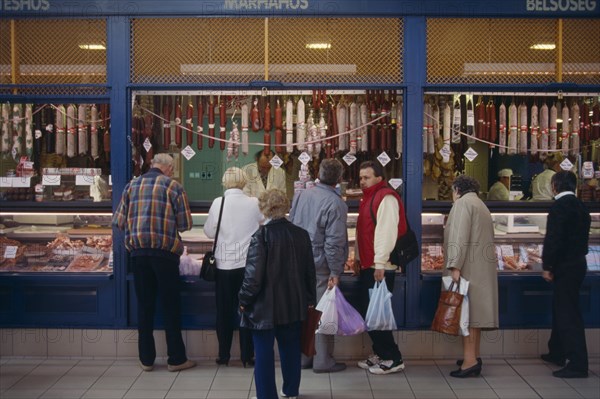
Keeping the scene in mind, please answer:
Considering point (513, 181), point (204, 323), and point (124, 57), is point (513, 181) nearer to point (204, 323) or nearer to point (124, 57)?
point (204, 323)

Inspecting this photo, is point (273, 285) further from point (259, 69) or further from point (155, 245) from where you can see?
point (259, 69)

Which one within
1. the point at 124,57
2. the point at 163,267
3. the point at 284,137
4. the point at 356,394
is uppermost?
the point at 124,57

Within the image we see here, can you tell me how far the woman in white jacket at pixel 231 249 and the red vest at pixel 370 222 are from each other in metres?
0.99

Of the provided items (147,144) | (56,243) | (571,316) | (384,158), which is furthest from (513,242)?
(56,243)

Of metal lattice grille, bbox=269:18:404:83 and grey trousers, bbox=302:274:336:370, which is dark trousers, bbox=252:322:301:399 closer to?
grey trousers, bbox=302:274:336:370

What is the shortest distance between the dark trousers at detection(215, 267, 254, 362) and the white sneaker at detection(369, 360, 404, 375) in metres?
1.20

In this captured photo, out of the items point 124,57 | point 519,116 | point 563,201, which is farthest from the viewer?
point 519,116

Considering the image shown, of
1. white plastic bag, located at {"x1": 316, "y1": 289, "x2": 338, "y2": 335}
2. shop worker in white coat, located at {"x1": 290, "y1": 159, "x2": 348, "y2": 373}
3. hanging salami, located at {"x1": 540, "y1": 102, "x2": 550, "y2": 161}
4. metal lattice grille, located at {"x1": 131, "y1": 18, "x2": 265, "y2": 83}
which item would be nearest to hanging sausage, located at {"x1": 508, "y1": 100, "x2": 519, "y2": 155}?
hanging salami, located at {"x1": 540, "y1": 102, "x2": 550, "y2": 161}

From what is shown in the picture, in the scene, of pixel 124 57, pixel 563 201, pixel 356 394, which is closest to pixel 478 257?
pixel 563 201

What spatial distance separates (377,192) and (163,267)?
2.10 m

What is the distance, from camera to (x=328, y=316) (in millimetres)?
6141

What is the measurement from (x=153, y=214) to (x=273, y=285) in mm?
1759

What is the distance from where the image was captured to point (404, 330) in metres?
7.00

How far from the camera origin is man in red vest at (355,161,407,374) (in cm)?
633
